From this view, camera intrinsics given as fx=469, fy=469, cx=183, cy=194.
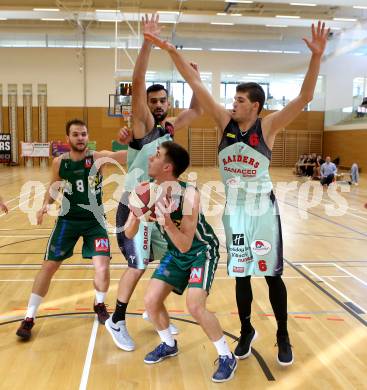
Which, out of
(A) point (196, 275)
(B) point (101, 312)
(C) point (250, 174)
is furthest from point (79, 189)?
(C) point (250, 174)

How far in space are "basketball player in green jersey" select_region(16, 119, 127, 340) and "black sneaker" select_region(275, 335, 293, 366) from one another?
167cm

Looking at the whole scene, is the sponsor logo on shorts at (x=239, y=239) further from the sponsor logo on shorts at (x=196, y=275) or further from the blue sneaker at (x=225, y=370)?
the blue sneaker at (x=225, y=370)

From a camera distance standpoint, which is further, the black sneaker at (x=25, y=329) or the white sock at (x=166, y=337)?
the black sneaker at (x=25, y=329)

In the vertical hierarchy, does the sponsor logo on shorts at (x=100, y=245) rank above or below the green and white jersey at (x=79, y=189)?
below

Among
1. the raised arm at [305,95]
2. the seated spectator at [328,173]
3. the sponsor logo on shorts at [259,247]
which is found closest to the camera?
the raised arm at [305,95]

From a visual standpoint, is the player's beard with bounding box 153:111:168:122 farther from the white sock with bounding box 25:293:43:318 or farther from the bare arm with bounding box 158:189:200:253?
the white sock with bounding box 25:293:43:318

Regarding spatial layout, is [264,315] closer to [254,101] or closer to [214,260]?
[214,260]

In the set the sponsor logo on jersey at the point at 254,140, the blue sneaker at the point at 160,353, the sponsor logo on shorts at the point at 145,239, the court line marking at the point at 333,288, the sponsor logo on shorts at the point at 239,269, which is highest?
the sponsor logo on jersey at the point at 254,140

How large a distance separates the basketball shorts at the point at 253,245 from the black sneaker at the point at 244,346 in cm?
59

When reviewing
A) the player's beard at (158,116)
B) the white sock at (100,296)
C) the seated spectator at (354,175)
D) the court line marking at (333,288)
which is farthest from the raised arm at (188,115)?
the seated spectator at (354,175)

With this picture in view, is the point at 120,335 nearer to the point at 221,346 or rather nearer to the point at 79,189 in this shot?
the point at 221,346

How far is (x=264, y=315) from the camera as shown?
4.62 meters

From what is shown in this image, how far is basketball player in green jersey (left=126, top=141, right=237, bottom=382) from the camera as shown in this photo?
315cm

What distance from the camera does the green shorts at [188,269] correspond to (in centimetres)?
329
